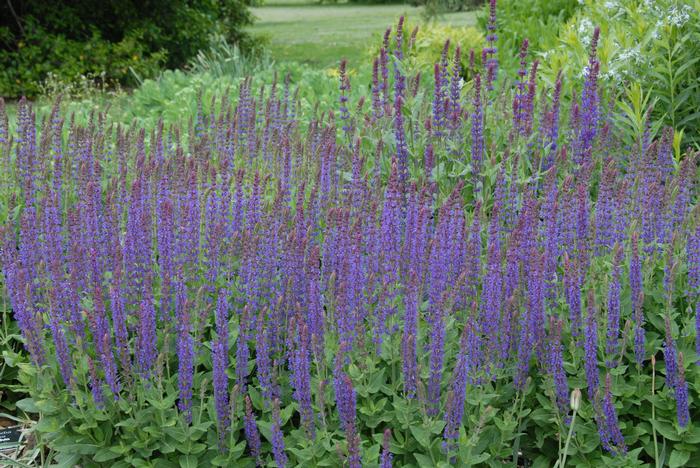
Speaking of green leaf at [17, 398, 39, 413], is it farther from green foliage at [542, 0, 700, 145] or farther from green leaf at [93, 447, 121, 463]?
green foliage at [542, 0, 700, 145]

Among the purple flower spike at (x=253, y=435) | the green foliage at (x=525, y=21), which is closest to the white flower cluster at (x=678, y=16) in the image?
the green foliage at (x=525, y=21)

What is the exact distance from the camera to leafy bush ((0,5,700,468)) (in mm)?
3105

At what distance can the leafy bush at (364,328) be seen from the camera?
311cm

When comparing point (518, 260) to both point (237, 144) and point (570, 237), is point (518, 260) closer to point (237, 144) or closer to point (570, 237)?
point (570, 237)

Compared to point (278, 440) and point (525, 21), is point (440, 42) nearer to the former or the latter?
point (525, 21)

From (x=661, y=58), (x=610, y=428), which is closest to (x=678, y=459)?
(x=610, y=428)

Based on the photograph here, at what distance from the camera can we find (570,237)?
3.84m

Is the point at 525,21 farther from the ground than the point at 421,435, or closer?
farther from the ground

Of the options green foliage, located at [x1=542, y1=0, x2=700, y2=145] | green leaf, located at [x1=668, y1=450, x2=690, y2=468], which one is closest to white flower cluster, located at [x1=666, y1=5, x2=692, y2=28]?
green foliage, located at [x1=542, y1=0, x2=700, y2=145]

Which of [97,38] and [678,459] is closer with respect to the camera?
[678,459]

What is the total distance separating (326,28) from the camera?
3177cm

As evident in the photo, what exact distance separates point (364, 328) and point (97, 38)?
12.9 metres

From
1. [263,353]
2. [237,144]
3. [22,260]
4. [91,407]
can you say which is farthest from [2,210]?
[263,353]

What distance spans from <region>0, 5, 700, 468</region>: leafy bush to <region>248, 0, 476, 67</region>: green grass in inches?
249
